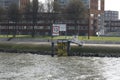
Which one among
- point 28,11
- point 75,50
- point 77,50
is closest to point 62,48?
point 75,50

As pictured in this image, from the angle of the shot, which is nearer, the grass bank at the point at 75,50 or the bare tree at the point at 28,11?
the grass bank at the point at 75,50

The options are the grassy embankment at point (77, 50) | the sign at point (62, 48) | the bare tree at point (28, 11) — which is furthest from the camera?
the bare tree at point (28, 11)

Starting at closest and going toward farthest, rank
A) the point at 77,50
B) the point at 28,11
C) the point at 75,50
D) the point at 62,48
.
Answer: the point at 62,48 → the point at 77,50 → the point at 75,50 → the point at 28,11

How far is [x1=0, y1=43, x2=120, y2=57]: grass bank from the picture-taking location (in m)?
94.3

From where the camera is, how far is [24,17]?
176 metres

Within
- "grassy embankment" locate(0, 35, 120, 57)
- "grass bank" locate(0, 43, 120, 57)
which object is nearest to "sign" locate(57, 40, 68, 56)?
"grass bank" locate(0, 43, 120, 57)

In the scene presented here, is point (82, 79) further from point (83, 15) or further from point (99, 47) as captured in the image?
point (83, 15)

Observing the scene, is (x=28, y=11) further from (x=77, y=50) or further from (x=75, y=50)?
(x=77, y=50)

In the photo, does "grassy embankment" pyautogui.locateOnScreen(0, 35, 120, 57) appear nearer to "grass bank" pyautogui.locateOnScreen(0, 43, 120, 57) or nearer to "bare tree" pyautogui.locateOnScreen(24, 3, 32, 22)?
"grass bank" pyautogui.locateOnScreen(0, 43, 120, 57)

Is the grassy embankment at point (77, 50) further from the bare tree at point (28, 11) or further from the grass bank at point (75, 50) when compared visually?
the bare tree at point (28, 11)

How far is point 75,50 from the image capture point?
9781 centimetres

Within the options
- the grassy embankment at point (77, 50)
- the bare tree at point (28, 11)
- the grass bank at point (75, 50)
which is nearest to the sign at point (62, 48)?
the grass bank at point (75, 50)

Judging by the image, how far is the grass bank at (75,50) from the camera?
309 feet

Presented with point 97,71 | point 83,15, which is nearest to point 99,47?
point 97,71
